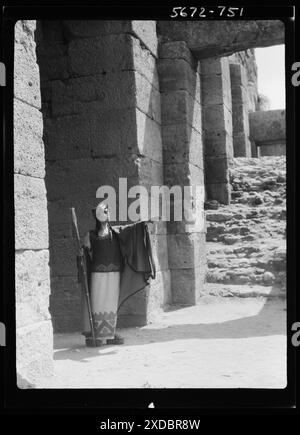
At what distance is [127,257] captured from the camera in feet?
19.7

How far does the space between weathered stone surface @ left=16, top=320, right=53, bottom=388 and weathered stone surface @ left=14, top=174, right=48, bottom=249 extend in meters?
0.69

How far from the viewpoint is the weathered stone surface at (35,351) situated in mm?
4207

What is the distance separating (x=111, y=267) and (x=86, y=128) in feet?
7.78

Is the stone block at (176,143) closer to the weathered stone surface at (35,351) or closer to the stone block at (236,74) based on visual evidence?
the weathered stone surface at (35,351)

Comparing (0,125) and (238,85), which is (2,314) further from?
(238,85)

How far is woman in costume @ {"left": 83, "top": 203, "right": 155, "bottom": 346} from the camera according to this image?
5.94m

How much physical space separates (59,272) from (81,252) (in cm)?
188

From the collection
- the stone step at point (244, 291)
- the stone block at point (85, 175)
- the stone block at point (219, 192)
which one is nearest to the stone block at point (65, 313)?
the stone block at point (85, 175)

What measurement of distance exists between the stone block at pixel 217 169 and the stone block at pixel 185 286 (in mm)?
3270

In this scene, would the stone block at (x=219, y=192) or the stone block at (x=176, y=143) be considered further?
the stone block at (x=219, y=192)

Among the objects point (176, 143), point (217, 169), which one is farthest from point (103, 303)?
point (217, 169)

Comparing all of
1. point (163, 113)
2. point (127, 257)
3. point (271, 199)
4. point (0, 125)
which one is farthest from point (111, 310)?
point (271, 199)

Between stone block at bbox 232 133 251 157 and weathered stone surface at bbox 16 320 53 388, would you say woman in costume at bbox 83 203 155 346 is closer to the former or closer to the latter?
weathered stone surface at bbox 16 320 53 388

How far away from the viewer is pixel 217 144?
1176 centimetres
